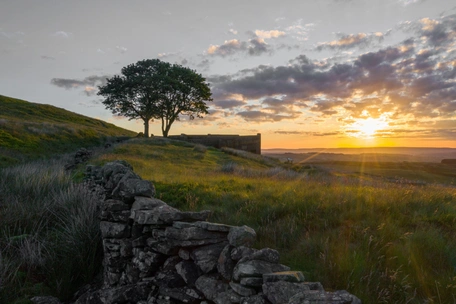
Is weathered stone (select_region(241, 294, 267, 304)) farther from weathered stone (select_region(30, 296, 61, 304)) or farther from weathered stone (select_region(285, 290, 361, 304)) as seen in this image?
weathered stone (select_region(30, 296, 61, 304))

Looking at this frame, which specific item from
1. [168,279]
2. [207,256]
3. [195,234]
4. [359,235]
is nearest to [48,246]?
[168,279]

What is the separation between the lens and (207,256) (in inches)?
181

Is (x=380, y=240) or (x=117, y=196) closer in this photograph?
(x=380, y=240)

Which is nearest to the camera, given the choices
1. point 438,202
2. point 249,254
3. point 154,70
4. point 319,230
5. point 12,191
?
point 249,254

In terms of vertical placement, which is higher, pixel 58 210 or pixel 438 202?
pixel 438 202

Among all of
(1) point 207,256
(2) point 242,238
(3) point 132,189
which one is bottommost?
(1) point 207,256

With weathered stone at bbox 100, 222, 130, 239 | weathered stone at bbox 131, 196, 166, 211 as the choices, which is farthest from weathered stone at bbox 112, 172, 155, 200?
weathered stone at bbox 100, 222, 130, 239

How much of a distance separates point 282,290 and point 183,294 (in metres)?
1.88

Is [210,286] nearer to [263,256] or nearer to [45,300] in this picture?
[263,256]

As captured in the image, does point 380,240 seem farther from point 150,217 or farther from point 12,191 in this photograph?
point 12,191

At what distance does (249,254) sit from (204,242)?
3.16 ft

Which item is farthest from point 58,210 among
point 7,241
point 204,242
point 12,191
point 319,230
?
point 319,230

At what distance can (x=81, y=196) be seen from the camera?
928 centimetres

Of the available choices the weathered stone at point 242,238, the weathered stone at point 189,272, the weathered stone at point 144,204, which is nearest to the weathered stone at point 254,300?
the weathered stone at point 242,238
